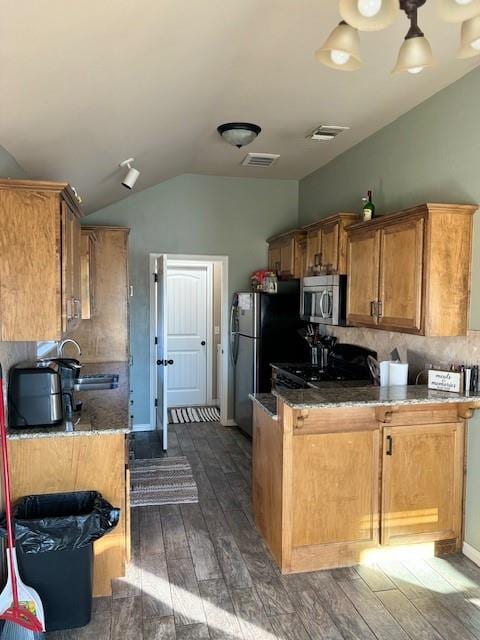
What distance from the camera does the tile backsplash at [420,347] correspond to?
2.95m

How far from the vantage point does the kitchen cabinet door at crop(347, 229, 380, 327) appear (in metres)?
3.44

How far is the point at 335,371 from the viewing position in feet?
14.3

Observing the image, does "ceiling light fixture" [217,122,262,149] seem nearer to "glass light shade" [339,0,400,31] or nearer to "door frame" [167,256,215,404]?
"glass light shade" [339,0,400,31]

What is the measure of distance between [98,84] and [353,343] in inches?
121

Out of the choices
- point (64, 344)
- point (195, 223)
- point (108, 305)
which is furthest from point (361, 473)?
point (195, 223)

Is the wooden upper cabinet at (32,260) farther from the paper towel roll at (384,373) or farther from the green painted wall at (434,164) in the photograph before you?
the green painted wall at (434,164)

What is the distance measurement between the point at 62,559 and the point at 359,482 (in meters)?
1.63

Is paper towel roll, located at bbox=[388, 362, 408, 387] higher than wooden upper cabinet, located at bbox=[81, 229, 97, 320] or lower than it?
lower

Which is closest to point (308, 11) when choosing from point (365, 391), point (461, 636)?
point (365, 391)

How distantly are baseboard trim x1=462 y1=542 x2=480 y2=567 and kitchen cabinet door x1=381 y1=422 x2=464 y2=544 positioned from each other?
76 millimetres

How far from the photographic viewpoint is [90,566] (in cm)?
232

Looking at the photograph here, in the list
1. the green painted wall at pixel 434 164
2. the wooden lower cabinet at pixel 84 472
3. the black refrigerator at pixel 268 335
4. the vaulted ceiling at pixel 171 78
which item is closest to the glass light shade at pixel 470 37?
the vaulted ceiling at pixel 171 78

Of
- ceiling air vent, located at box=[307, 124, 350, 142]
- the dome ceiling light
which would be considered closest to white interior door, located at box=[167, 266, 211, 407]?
ceiling air vent, located at box=[307, 124, 350, 142]

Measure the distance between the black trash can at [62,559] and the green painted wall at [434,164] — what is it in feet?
7.15
